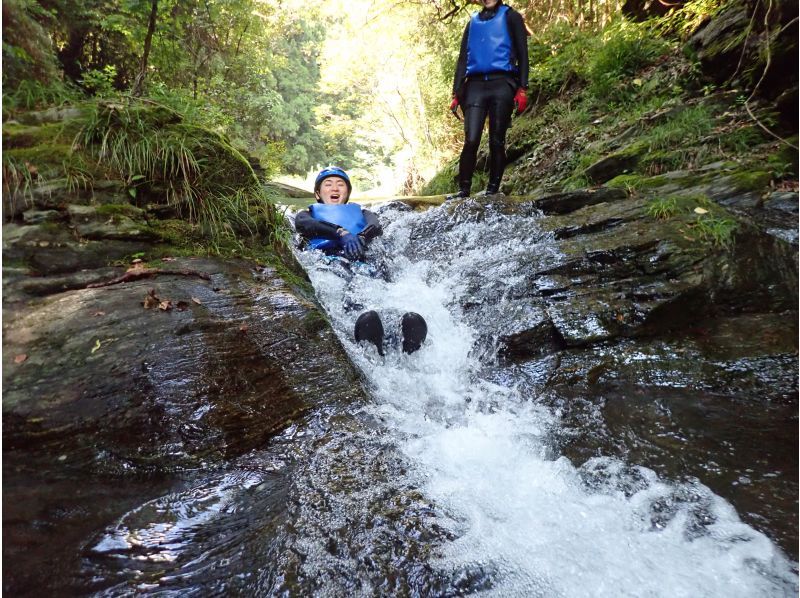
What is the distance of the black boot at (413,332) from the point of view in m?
3.20

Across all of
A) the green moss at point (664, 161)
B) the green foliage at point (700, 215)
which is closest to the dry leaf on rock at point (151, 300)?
the green foliage at point (700, 215)

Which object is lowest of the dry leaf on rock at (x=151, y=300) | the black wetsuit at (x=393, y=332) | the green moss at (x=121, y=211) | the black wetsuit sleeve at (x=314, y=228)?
the black wetsuit at (x=393, y=332)

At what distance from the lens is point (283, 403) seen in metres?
2.28

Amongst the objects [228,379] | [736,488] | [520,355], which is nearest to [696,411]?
[736,488]

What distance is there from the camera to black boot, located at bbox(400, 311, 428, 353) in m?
3.20

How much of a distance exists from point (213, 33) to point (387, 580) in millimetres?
8609

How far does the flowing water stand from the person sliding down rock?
2.30ft

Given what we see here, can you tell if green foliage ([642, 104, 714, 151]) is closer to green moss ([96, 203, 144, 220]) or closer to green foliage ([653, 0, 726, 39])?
green foliage ([653, 0, 726, 39])

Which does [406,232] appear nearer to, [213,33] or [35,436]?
[35,436]

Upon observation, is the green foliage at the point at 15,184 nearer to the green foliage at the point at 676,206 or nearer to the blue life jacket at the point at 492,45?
the blue life jacket at the point at 492,45

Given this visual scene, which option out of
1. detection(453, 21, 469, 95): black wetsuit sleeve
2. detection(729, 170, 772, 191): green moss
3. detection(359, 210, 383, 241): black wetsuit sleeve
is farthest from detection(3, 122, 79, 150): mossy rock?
detection(729, 170, 772, 191): green moss

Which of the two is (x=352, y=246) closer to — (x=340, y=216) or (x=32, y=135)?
(x=340, y=216)

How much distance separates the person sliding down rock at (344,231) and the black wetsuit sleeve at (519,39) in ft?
8.15

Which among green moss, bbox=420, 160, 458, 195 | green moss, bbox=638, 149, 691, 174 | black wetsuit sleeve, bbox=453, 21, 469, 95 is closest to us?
green moss, bbox=638, 149, 691, 174
